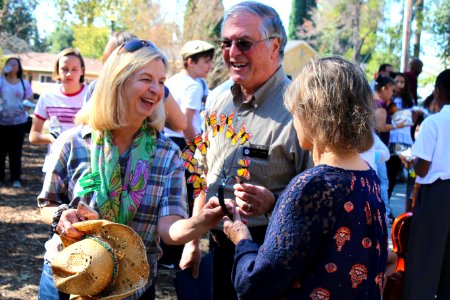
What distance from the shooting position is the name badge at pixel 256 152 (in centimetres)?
309

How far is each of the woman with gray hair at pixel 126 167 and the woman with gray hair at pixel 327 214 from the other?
491mm

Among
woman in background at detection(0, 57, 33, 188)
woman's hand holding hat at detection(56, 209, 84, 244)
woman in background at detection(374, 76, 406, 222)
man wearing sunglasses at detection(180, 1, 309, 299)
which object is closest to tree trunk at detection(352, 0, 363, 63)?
woman in background at detection(374, 76, 406, 222)

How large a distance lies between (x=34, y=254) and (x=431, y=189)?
4.34m

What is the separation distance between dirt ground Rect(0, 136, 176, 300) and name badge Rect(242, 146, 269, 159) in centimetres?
285

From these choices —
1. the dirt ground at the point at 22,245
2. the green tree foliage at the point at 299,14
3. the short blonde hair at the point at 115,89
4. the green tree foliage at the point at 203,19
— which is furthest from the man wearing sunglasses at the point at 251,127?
the green tree foliage at the point at 299,14

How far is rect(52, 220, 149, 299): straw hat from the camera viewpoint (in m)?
2.39

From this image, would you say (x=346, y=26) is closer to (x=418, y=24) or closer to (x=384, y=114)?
(x=418, y=24)

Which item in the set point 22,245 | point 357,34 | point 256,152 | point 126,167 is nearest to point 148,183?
point 126,167

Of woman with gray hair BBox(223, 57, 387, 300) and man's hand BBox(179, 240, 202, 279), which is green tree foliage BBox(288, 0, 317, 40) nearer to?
man's hand BBox(179, 240, 202, 279)

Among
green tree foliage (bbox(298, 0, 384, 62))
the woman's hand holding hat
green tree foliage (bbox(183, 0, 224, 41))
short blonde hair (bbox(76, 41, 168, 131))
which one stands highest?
green tree foliage (bbox(298, 0, 384, 62))

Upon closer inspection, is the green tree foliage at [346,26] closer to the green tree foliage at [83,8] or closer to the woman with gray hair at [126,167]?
the green tree foliage at [83,8]

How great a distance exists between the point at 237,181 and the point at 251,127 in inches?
12.8

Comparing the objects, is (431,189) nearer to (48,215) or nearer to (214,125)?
(214,125)

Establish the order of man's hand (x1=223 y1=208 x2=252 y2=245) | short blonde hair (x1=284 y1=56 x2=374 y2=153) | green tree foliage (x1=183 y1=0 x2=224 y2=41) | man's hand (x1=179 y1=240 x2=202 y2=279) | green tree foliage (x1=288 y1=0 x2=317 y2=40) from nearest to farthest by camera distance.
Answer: short blonde hair (x1=284 y1=56 x2=374 y2=153) < man's hand (x1=223 y1=208 x2=252 y2=245) < man's hand (x1=179 y1=240 x2=202 y2=279) < green tree foliage (x1=183 y1=0 x2=224 y2=41) < green tree foliage (x1=288 y1=0 x2=317 y2=40)
